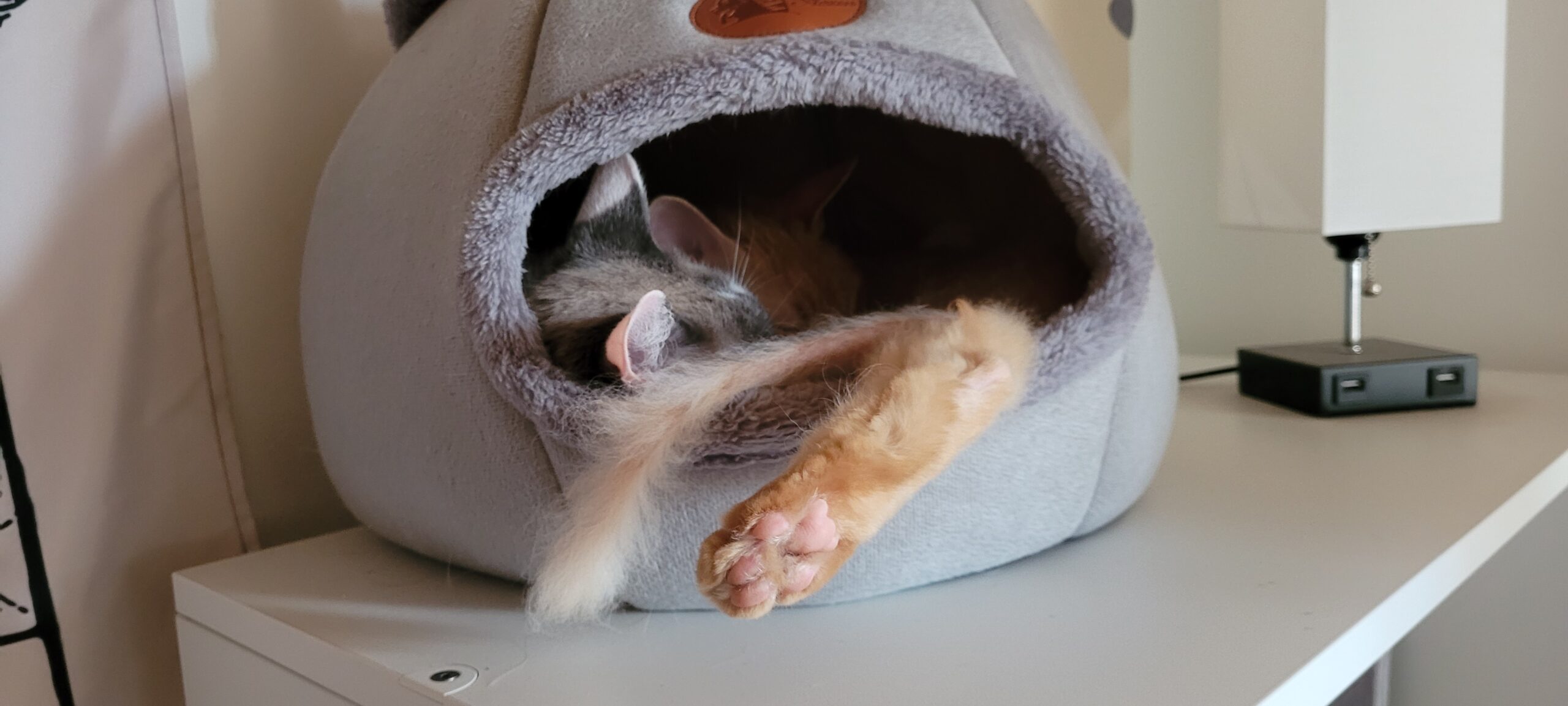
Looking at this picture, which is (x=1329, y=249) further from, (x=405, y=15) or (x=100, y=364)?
(x=100, y=364)

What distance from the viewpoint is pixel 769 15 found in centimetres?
60

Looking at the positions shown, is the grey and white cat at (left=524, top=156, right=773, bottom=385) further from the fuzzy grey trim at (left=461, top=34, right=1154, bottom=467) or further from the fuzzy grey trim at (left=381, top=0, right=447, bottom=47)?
the fuzzy grey trim at (left=381, top=0, right=447, bottom=47)

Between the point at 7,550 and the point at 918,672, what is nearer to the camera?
the point at 918,672

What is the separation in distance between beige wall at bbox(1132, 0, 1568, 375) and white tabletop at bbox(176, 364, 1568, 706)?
49cm

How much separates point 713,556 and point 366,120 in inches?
16.8

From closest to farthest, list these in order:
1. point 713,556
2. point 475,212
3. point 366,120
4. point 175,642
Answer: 1. point 713,556
2. point 475,212
3. point 366,120
4. point 175,642

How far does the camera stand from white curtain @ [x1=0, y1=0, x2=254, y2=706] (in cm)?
73

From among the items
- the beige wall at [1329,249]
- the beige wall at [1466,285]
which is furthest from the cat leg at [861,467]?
the beige wall at [1329,249]

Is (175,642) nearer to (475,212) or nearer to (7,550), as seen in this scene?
(7,550)

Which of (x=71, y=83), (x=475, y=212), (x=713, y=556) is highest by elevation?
(x=71, y=83)

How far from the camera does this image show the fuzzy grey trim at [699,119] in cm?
53

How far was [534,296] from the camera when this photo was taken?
1.97 feet

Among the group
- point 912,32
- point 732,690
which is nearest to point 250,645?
point 732,690

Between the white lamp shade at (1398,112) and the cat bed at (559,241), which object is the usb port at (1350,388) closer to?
→ the white lamp shade at (1398,112)
